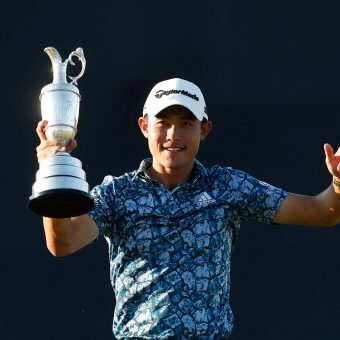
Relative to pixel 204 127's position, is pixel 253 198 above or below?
below

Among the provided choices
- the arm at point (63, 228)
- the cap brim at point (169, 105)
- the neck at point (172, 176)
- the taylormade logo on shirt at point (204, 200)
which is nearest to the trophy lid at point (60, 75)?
the arm at point (63, 228)

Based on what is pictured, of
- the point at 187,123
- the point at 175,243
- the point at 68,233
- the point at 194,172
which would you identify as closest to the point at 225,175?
the point at 194,172

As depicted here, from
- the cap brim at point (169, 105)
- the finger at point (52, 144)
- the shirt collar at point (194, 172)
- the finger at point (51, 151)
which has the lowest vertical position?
the finger at point (51, 151)

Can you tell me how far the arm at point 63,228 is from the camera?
2520mm

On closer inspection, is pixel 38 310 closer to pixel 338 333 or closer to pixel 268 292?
pixel 268 292

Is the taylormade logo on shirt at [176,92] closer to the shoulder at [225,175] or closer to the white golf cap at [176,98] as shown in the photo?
the white golf cap at [176,98]

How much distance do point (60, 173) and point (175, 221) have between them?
1.57ft

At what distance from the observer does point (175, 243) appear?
8.94 feet

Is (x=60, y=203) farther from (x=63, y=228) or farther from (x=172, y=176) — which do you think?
(x=172, y=176)

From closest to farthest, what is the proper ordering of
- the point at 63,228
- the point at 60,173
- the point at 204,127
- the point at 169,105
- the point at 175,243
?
the point at 60,173
the point at 63,228
the point at 175,243
the point at 169,105
the point at 204,127

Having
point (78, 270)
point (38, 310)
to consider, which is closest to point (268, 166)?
point (78, 270)

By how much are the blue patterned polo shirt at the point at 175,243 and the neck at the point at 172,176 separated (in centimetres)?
3

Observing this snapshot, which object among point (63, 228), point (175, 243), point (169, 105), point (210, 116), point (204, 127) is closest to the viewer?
point (63, 228)

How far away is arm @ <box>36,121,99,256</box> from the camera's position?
2.52 metres
